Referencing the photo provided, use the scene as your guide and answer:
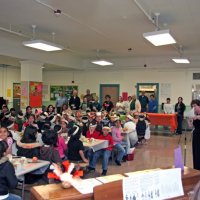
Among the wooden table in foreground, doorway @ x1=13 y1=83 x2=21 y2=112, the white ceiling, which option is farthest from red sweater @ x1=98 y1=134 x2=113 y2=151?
doorway @ x1=13 y1=83 x2=21 y2=112

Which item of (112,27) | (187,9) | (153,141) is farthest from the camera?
(153,141)

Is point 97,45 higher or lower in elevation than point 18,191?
higher

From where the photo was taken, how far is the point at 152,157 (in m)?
6.98

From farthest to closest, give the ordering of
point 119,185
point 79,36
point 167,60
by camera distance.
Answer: point 167,60 → point 79,36 → point 119,185

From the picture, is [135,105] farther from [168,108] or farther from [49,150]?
[49,150]

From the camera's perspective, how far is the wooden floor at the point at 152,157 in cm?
590

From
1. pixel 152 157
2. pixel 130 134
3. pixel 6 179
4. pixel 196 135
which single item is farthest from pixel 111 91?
pixel 6 179

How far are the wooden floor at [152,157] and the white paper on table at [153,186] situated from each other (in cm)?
376

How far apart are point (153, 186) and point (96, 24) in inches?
224

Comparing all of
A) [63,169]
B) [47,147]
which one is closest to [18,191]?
[47,147]

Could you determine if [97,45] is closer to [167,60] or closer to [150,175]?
[167,60]

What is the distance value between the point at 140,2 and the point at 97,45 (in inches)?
181

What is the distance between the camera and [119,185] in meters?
1.55

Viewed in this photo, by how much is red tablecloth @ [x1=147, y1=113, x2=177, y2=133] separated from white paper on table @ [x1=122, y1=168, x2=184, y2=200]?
29.6 feet
